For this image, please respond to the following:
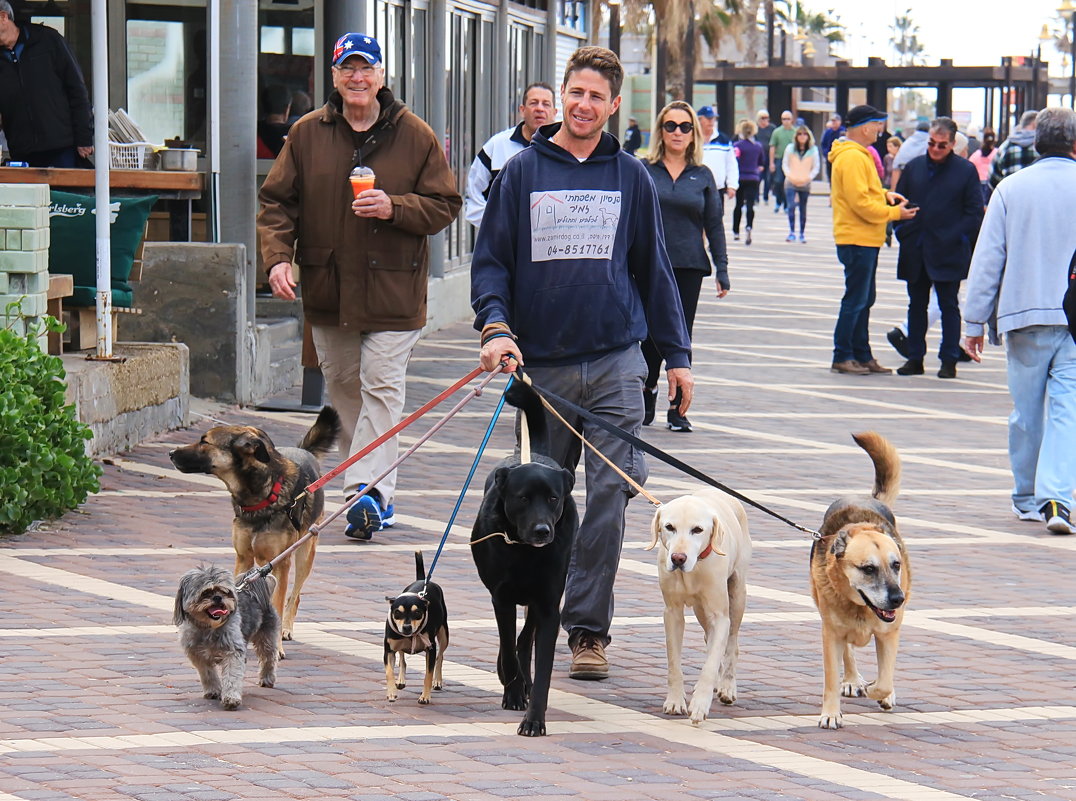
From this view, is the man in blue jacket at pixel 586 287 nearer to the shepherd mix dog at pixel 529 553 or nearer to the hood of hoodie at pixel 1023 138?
the shepherd mix dog at pixel 529 553

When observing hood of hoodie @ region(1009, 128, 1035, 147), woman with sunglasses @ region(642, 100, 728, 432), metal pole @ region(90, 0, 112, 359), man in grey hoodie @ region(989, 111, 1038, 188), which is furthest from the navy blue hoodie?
hood of hoodie @ region(1009, 128, 1035, 147)

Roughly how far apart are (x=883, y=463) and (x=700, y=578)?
1.23 metres

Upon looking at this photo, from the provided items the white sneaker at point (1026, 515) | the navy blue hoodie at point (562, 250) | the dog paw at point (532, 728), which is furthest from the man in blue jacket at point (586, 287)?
the white sneaker at point (1026, 515)

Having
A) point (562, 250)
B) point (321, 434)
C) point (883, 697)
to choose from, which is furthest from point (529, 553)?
point (321, 434)

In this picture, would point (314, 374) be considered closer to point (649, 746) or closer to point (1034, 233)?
point (1034, 233)

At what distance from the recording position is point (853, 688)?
6.18 m

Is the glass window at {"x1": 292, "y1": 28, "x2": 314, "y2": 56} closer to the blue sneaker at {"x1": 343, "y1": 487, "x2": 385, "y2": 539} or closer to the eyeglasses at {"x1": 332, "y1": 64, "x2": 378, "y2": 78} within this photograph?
the eyeglasses at {"x1": 332, "y1": 64, "x2": 378, "y2": 78}

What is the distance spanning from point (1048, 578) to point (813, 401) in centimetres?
610

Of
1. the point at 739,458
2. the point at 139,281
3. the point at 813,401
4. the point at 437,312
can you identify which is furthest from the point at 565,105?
the point at 437,312

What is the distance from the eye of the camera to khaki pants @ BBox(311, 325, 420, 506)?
8.34 metres

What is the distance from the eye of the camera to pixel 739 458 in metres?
11.4

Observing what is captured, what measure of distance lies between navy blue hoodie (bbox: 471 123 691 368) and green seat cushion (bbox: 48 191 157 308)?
510 cm

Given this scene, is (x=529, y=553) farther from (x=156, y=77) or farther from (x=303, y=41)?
(x=303, y=41)

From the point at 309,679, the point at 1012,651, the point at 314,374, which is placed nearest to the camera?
the point at 309,679
